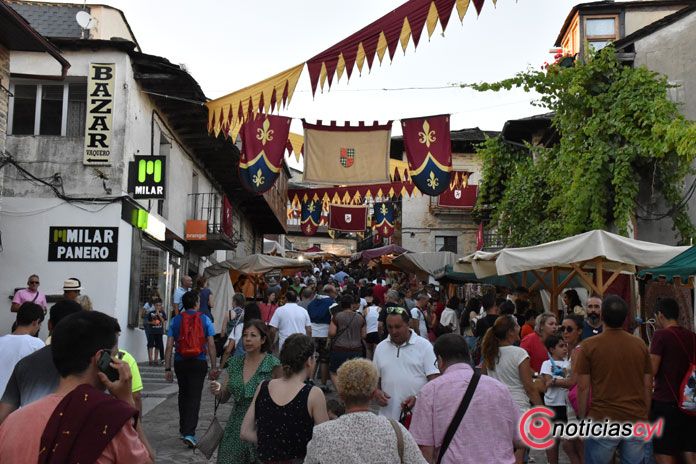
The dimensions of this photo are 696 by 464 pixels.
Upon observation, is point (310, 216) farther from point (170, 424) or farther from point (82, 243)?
point (170, 424)

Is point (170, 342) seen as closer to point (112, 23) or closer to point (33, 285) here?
point (33, 285)

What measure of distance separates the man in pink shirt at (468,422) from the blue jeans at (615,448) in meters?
1.58

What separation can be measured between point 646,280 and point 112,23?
46.5ft

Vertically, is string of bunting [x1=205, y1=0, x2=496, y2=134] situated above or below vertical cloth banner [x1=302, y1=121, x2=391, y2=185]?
above

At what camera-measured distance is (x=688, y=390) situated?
21.6 feet

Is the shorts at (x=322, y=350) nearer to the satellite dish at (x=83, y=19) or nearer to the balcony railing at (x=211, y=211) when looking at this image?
the satellite dish at (x=83, y=19)

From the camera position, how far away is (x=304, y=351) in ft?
16.2

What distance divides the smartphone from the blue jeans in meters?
4.05

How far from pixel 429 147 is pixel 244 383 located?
1057 centimetres

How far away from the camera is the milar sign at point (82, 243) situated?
15.6m

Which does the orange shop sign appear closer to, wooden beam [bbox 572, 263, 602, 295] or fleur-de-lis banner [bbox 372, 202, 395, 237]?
wooden beam [bbox 572, 263, 602, 295]

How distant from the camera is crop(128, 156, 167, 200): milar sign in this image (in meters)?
16.0

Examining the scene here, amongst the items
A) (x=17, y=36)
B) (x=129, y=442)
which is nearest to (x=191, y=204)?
(x=17, y=36)

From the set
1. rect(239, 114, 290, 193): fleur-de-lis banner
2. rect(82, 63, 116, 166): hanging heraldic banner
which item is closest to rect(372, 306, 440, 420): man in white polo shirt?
rect(239, 114, 290, 193): fleur-de-lis banner
